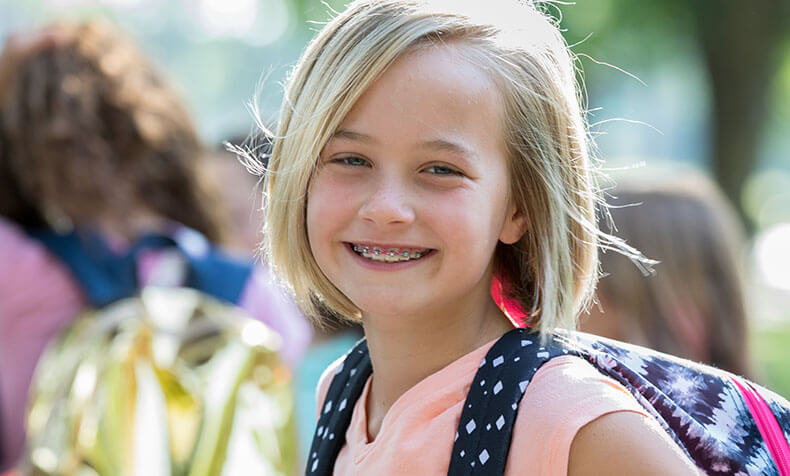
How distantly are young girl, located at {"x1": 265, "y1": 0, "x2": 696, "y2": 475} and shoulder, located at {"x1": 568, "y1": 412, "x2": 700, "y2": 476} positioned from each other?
0.22 feet

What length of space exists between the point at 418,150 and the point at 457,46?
20 centimetres

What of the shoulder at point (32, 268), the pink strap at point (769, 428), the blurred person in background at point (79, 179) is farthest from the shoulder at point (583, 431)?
the shoulder at point (32, 268)

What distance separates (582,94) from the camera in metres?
1.89

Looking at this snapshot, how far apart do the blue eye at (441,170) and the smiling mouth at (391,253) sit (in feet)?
0.41

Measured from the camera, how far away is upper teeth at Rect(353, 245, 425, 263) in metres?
1.61

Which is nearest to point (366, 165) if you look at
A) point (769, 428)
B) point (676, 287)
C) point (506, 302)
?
point (506, 302)

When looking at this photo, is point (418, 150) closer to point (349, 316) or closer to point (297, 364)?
point (349, 316)

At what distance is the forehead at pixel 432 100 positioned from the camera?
1.55 metres

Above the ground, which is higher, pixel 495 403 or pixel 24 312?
pixel 495 403

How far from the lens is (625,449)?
135cm

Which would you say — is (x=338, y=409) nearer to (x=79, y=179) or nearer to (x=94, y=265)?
(x=94, y=265)

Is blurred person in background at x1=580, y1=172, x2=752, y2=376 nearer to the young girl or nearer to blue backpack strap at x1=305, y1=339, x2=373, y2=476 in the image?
blue backpack strap at x1=305, y1=339, x2=373, y2=476

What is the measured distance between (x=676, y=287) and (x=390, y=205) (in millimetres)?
2157

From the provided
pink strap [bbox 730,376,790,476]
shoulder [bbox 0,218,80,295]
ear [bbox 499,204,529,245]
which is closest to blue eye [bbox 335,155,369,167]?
ear [bbox 499,204,529,245]
